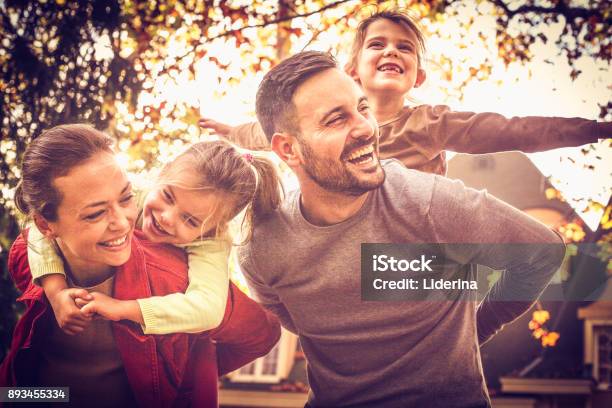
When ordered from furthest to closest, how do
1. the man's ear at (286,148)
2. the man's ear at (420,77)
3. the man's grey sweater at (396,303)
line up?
1. the man's ear at (420,77)
2. the man's ear at (286,148)
3. the man's grey sweater at (396,303)

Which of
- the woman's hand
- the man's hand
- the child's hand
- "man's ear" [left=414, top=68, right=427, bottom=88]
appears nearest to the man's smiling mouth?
"man's ear" [left=414, top=68, right=427, bottom=88]

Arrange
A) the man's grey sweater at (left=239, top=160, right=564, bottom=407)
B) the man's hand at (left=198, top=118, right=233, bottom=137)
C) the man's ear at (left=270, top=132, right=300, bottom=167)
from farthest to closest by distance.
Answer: the man's hand at (left=198, top=118, right=233, bottom=137), the man's ear at (left=270, top=132, right=300, bottom=167), the man's grey sweater at (left=239, top=160, right=564, bottom=407)

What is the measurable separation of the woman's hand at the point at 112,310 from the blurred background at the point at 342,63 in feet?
1.55

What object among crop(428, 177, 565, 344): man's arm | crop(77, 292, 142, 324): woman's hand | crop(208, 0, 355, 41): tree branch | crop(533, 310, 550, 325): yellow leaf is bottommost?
crop(533, 310, 550, 325): yellow leaf

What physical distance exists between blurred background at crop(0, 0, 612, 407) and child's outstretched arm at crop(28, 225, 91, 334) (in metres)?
0.39

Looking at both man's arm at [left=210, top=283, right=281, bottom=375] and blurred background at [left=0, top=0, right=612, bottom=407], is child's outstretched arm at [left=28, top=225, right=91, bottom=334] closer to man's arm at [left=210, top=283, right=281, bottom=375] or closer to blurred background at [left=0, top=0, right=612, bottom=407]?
blurred background at [left=0, top=0, right=612, bottom=407]

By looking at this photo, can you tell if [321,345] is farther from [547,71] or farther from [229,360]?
[547,71]

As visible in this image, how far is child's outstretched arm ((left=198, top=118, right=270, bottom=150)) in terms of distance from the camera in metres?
2.92

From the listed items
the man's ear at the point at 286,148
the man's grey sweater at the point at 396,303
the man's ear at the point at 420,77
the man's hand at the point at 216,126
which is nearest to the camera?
the man's grey sweater at the point at 396,303

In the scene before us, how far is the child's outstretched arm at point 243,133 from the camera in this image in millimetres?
2920

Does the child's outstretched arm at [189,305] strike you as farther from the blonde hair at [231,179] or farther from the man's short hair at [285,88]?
the man's short hair at [285,88]

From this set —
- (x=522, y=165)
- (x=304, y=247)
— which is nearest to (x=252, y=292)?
(x=304, y=247)

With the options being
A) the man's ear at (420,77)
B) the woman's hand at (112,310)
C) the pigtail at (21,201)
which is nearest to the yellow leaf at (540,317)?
the man's ear at (420,77)

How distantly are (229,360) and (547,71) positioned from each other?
1.95m
